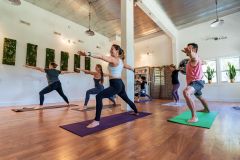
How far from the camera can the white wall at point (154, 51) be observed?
7.99 m

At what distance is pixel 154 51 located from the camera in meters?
8.51

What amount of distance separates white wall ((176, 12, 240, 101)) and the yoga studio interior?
0.12ft

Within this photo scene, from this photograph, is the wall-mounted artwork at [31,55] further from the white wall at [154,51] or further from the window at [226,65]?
the window at [226,65]

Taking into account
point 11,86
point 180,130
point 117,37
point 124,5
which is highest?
point 117,37

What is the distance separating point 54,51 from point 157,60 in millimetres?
5618

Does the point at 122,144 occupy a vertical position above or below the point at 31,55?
below

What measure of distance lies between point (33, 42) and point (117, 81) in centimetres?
472

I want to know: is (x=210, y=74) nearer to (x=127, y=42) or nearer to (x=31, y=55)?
(x=127, y=42)

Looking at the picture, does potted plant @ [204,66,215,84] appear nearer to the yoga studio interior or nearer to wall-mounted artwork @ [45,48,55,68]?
the yoga studio interior

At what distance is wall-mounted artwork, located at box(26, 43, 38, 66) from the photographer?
511 centimetres

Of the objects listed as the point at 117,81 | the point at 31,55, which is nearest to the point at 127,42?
the point at 117,81

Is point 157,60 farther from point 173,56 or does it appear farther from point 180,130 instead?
point 180,130

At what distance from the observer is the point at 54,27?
6.02 meters

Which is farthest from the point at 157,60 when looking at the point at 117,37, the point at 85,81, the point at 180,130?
the point at 180,130
